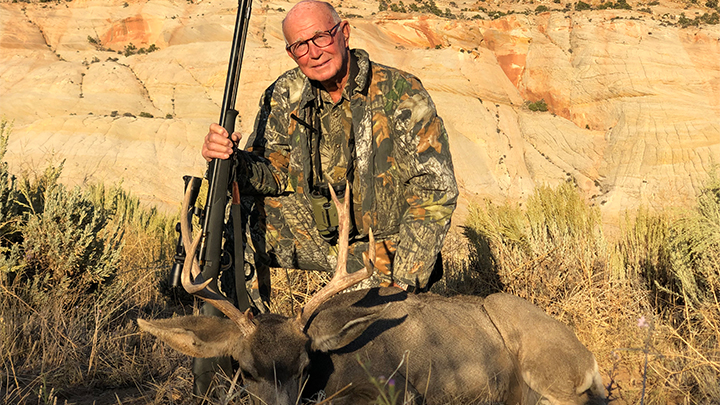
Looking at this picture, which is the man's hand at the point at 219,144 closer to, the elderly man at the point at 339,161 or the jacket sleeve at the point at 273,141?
the elderly man at the point at 339,161

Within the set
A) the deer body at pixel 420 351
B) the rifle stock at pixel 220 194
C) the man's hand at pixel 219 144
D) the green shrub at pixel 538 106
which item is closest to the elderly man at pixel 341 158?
the man's hand at pixel 219 144

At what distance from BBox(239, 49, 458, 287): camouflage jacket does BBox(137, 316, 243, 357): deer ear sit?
153 centimetres

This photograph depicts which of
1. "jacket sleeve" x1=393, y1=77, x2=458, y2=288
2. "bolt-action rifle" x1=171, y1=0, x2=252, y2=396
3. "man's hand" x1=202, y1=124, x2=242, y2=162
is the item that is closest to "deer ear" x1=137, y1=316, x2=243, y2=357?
"bolt-action rifle" x1=171, y1=0, x2=252, y2=396

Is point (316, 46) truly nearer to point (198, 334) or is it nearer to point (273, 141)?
point (273, 141)

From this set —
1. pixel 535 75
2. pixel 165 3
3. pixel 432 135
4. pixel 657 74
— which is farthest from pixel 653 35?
pixel 432 135

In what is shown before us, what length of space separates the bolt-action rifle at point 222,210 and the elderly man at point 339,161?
14cm

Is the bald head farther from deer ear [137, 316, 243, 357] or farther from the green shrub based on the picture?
the green shrub

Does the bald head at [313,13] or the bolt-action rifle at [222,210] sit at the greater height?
the bald head at [313,13]

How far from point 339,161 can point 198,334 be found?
219cm

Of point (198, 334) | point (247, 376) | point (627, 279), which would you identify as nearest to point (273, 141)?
point (198, 334)

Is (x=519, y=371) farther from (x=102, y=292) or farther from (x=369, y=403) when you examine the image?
(x=102, y=292)

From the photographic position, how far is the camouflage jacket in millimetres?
4582

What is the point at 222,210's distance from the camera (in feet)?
13.9

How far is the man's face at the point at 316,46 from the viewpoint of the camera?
4730 millimetres
